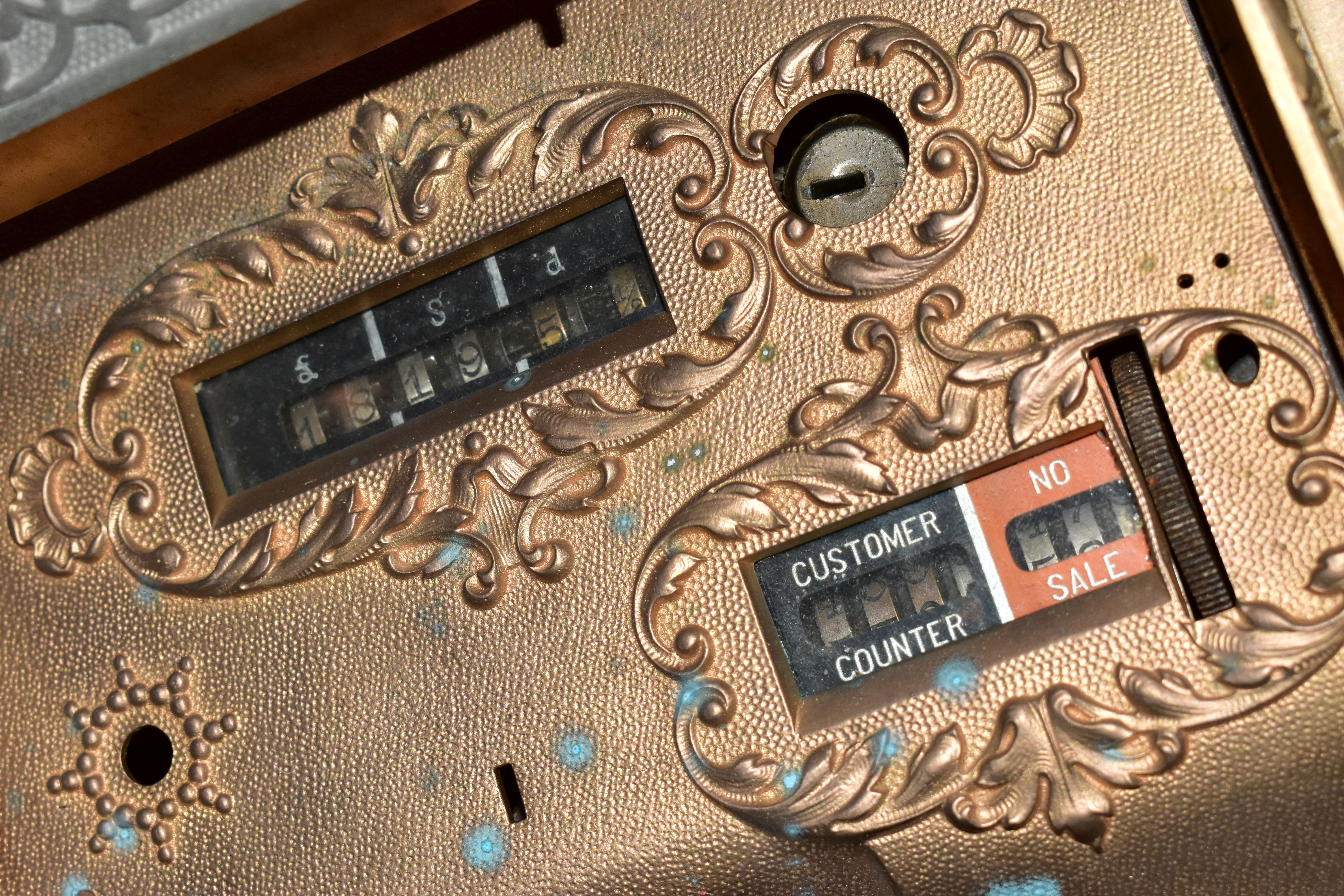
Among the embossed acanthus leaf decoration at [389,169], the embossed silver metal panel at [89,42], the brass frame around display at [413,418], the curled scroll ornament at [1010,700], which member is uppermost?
the embossed silver metal panel at [89,42]

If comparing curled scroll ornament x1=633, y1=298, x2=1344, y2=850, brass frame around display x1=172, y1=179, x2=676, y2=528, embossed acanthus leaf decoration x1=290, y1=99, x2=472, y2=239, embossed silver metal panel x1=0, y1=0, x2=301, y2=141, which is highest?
embossed silver metal panel x1=0, y1=0, x2=301, y2=141

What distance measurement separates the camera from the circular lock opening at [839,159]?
100 centimetres

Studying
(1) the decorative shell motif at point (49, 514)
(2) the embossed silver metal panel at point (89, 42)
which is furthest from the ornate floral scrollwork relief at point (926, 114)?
Result: (1) the decorative shell motif at point (49, 514)

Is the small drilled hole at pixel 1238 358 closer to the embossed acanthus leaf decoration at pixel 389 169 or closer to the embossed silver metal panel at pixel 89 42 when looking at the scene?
the embossed acanthus leaf decoration at pixel 389 169

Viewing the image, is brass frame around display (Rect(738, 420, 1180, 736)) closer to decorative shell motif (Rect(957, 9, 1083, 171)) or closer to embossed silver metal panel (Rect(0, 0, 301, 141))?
decorative shell motif (Rect(957, 9, 1083, 171))

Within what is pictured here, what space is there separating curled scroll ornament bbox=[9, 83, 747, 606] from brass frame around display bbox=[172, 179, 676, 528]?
23mm

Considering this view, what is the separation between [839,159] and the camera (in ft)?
3.33

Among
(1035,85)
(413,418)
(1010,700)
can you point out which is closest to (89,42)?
(413,418)

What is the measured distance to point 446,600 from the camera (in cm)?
103

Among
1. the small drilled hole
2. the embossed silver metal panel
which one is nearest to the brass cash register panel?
the small drilled hole

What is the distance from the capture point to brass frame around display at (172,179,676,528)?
1026mm

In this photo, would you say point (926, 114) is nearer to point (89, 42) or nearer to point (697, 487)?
point (697, 487)

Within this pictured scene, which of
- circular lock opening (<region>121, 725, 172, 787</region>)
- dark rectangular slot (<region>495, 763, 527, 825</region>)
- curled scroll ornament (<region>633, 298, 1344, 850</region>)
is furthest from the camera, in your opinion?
circular lock opening (<region>121, 725, 172, 787</region>)

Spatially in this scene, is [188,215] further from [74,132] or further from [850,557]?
[850,557]
